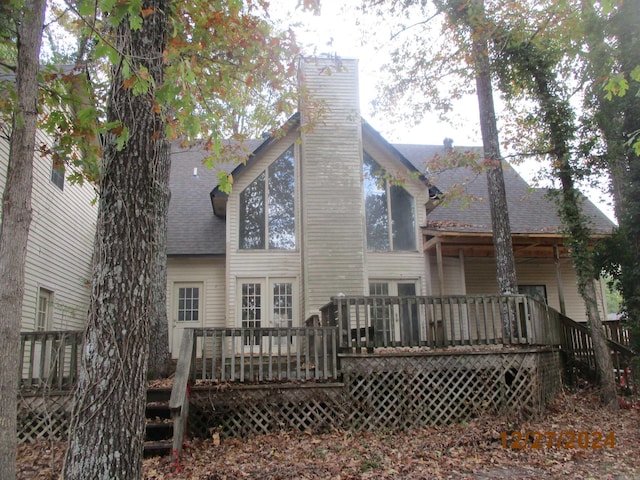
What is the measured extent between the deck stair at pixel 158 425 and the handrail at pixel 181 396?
0.70 ft

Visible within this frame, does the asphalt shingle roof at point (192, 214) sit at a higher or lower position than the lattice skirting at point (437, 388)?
higher

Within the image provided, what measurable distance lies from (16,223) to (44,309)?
630cm

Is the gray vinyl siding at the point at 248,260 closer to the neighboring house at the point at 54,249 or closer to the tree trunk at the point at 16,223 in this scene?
the neighboring house at the point at 54,249

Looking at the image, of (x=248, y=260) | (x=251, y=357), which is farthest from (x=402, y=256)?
(x=251, y=357)

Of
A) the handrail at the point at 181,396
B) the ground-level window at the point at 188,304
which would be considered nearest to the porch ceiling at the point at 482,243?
the ground-level window at the point at 188,304

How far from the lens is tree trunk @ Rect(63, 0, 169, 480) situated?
11.0 ft

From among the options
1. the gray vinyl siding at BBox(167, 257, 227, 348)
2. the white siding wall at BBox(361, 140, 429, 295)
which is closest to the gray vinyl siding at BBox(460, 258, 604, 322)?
the white siding wall at BBox(361, 140, 429, 295)

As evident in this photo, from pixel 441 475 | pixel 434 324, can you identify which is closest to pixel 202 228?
pixel 434 324

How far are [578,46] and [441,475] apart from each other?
9.02 m

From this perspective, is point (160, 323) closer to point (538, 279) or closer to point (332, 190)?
point (332, 190)

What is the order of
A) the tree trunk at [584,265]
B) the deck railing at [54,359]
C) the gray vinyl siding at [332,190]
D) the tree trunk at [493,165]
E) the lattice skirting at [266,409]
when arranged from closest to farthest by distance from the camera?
the deck railing at [54,359], the lattice skirting at [266,409], the tree trunk at [584,265], the tree trunk at [493,165], the gray vinyl siding at [332,190]

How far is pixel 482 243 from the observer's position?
13.0 meters

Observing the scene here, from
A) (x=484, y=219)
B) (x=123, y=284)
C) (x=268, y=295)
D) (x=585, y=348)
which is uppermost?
(x=484, y=219)
